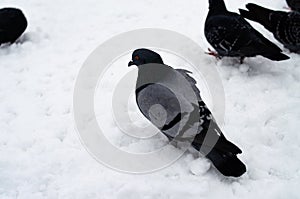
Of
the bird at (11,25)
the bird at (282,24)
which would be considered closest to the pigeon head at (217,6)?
the bird at (282,24)

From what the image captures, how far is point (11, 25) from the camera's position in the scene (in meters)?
5.45

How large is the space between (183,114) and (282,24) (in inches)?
89.5

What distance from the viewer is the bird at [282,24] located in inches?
191

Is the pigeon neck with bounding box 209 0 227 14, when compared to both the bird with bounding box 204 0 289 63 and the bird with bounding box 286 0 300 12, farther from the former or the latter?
the bird with bounding box 286 0 300 12

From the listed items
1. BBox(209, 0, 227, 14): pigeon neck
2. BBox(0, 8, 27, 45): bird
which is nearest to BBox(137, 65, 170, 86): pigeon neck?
BBox(209, 0, 227, 14): pigeon neck

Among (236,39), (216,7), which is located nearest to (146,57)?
(236,39)

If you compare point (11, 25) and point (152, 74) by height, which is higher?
point (152, 74)

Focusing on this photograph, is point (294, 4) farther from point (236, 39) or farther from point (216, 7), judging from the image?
point (236, 39)

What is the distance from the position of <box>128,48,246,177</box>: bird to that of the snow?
0.58 ft

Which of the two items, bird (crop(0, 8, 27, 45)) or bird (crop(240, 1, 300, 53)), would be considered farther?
bird (crop(0, 8, 27, 45))

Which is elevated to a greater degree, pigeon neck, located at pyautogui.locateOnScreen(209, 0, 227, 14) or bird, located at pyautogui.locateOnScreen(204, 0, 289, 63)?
pigeon neck, located at pyautogui.locateOnScreen(209, 0, 227, 14)

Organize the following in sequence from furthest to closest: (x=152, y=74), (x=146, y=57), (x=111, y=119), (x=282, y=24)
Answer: (x=282, y=24)
(x=111, y=119)
(x=146, y=57)
(x=152, y=74)

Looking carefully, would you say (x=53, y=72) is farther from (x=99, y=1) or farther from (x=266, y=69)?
(x=266, y=69)

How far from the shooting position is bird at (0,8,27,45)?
17.7 feet
